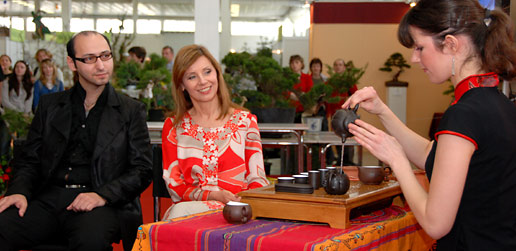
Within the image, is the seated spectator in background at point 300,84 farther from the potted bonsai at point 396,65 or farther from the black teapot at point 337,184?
the potted bonsai at point 396,65

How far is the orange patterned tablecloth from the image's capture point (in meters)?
1.65

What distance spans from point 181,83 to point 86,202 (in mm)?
700

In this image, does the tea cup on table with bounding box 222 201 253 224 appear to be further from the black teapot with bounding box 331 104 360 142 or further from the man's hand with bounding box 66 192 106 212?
the man's hand with bounding box 66 192 106 212

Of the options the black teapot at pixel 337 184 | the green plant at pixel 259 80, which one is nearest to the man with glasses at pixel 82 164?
the black teapot at pixel 337 184

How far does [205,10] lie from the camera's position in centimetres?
557

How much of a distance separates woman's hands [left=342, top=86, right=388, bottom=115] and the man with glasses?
119cm

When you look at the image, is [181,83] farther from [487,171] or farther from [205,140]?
[487,171]

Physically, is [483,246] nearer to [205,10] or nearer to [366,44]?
[205,10]

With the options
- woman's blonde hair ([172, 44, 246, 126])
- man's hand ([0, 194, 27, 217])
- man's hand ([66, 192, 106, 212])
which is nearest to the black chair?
woman's blonde hair ([172, 44, 246, 126])

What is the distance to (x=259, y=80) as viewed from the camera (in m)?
4.97

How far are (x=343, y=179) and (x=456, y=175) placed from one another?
0.40 metres

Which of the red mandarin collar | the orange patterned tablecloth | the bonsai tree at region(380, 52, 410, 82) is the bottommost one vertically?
the orange patterned tablecloth

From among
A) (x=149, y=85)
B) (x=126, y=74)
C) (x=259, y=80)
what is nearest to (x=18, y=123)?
(x=126, y=74)

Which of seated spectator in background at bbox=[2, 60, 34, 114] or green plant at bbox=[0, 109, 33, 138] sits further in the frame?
seated spectator in background at bbox=[2, 60, 34, 114]
